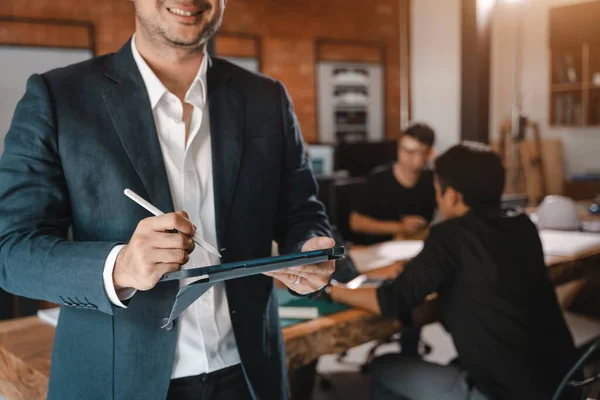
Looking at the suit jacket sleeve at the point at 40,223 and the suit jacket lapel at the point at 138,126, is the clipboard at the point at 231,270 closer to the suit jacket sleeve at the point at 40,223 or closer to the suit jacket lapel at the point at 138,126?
the suit jacket sleeve at the point at 40,223

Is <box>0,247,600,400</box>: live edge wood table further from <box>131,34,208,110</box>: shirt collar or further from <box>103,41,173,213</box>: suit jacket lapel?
<box>131,34,208,110</box>: shirt collar

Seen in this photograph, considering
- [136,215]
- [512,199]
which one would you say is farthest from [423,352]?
[136,215]

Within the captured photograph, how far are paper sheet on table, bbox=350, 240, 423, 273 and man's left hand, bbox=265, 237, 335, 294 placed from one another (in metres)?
1.33

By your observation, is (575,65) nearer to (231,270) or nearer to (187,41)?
(187,41)

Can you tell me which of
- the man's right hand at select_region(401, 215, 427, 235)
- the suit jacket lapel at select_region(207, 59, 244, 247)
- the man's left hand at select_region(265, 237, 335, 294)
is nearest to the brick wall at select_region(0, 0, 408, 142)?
the man's right hand at select_region(401, 215, 427, 235)

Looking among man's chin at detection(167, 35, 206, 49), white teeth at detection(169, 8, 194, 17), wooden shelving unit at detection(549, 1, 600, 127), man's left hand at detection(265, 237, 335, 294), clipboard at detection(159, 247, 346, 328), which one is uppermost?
wooden shelving unit at detection(549, 1, 600, 127)

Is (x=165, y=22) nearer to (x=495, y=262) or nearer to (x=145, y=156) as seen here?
(x=145, y=156)

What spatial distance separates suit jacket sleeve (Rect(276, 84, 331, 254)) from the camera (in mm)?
1322

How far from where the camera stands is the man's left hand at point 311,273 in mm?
1075

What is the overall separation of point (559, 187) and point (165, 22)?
253 inches

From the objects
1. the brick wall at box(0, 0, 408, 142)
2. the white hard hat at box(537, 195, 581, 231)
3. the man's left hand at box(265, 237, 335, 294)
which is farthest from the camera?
the brick wall at box(0, 0, 408, 142)

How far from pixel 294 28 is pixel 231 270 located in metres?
6.34

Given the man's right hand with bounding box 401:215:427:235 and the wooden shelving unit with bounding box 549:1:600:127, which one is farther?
the wooden shelving unit with bounding box 549:1:600:127

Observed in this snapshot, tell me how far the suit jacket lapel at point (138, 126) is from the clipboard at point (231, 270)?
0.80 feet
